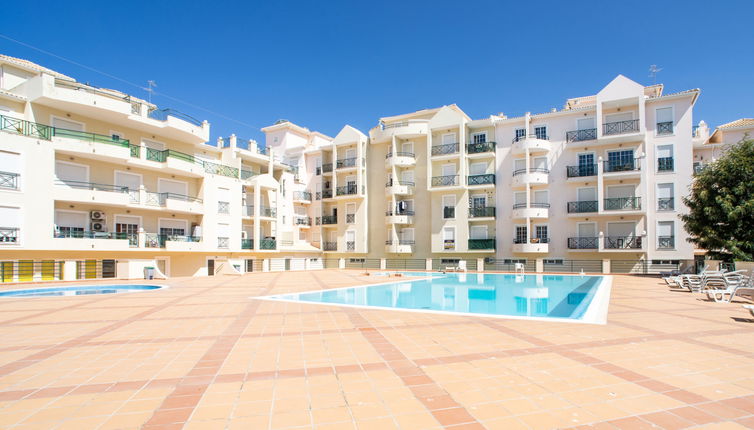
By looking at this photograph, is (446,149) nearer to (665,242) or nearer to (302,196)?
(302,196)

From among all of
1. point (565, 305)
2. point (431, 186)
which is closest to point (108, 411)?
point (565, 305)

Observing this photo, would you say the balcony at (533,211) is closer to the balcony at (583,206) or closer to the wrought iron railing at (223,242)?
the balcony at (583,206)

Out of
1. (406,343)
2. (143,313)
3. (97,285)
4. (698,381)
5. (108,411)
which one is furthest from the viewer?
(97,285)

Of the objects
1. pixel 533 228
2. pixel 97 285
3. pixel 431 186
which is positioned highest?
pixel 431 186

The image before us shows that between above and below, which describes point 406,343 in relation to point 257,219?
below

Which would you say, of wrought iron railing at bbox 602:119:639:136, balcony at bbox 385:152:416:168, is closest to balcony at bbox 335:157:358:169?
balcony at bbox 385:152:416:168

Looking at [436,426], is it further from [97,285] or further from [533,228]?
[533,228]

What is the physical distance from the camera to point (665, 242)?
82.5 feet

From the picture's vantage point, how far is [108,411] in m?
3.81

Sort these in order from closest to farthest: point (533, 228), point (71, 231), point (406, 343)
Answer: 1. point (406, 343)
2. point (71, 231)
3. point (533, 228)

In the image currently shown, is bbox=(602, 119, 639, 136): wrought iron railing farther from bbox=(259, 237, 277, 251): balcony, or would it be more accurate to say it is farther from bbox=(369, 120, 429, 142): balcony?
bbox=(259, 237, 277, 251): balcony

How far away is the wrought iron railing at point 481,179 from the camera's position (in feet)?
98.2

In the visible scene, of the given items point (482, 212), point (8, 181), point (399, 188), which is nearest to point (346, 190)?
point (399, 188)

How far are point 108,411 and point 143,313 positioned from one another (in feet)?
21.6
